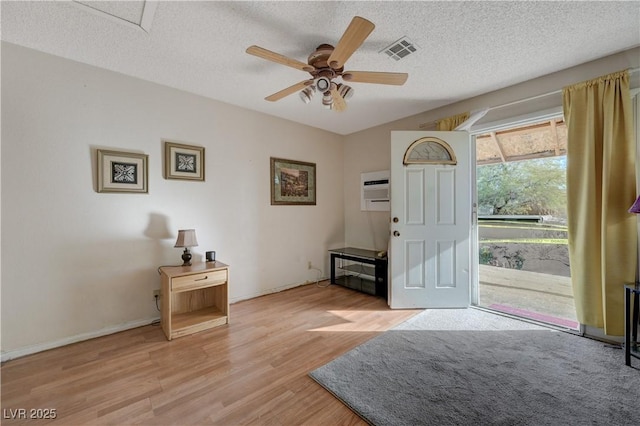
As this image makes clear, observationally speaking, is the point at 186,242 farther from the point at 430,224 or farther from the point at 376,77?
the point at 430,224

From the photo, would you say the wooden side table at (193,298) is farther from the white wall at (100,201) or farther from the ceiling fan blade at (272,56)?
the ceiling fan blade at (272,56)

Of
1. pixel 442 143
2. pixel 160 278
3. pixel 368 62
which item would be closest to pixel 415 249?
pixel 442 143

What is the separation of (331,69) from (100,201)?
2.43m

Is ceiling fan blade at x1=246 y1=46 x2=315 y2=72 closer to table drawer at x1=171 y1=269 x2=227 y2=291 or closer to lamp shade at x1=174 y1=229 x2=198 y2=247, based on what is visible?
lamp shade at x1=174 y1=229 x2=198 y2=247

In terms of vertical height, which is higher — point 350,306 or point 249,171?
point 249,171

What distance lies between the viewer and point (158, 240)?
2750mm

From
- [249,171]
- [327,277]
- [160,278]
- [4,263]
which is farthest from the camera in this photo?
[327,277]

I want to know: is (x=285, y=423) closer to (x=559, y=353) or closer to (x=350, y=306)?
(x=350, y=306)

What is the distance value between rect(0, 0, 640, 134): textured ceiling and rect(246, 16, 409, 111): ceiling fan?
0.63 feet

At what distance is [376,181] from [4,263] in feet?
13.4

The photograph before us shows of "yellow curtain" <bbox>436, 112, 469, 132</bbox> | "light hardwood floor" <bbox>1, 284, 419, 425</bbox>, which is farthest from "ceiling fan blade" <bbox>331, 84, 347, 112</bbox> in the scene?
"light hardwood floor" <bbox>1, 284, 419, 425</bbox>

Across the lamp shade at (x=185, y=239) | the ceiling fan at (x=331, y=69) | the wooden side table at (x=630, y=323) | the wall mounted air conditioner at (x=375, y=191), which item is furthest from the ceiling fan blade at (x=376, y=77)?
the wooden side table at (x=630, y=323)

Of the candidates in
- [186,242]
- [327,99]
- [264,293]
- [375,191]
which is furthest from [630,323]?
[186,242]

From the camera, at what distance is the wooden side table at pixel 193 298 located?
2.39 meters
